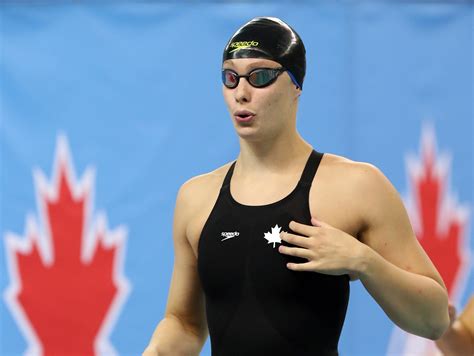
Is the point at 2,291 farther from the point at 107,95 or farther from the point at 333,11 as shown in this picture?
the point at 333,11

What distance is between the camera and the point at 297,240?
8.28ft

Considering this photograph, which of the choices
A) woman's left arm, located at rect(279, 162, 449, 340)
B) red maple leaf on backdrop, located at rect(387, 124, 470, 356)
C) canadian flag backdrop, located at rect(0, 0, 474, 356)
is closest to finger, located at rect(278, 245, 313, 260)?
woman's left arm, located at rect(279, 162, 449, 340)

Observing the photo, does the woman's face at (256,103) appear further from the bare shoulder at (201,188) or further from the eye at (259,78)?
the bare shoulder at (201,188)

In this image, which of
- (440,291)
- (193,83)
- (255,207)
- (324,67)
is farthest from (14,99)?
(440,291)

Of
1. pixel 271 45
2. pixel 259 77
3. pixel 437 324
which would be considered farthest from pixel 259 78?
pixel 437 324

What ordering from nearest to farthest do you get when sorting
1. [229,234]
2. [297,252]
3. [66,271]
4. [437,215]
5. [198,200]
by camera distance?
[297,252] < [229,234] < [198,200] < [66,271] < [437,215]

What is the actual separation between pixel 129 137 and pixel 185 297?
2.21 meters

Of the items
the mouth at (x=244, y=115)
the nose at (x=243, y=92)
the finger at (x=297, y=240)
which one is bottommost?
the finger at (x=297, y=240)

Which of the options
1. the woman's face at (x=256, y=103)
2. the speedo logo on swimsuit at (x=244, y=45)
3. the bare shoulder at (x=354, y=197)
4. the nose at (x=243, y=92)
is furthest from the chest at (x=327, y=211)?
the speedo logo on swimsuit at (x=244, y=45)

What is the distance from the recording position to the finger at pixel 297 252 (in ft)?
8.16

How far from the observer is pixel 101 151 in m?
5.09

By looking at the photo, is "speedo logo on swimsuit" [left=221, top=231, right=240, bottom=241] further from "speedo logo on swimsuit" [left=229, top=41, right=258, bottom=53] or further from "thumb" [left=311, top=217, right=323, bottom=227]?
"speedo logo on swimsuit" [left=229, top=41, right=258, bottom=53]

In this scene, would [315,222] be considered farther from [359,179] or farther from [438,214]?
[438,214]

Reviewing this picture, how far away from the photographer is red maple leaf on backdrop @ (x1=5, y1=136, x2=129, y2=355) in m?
5.01
